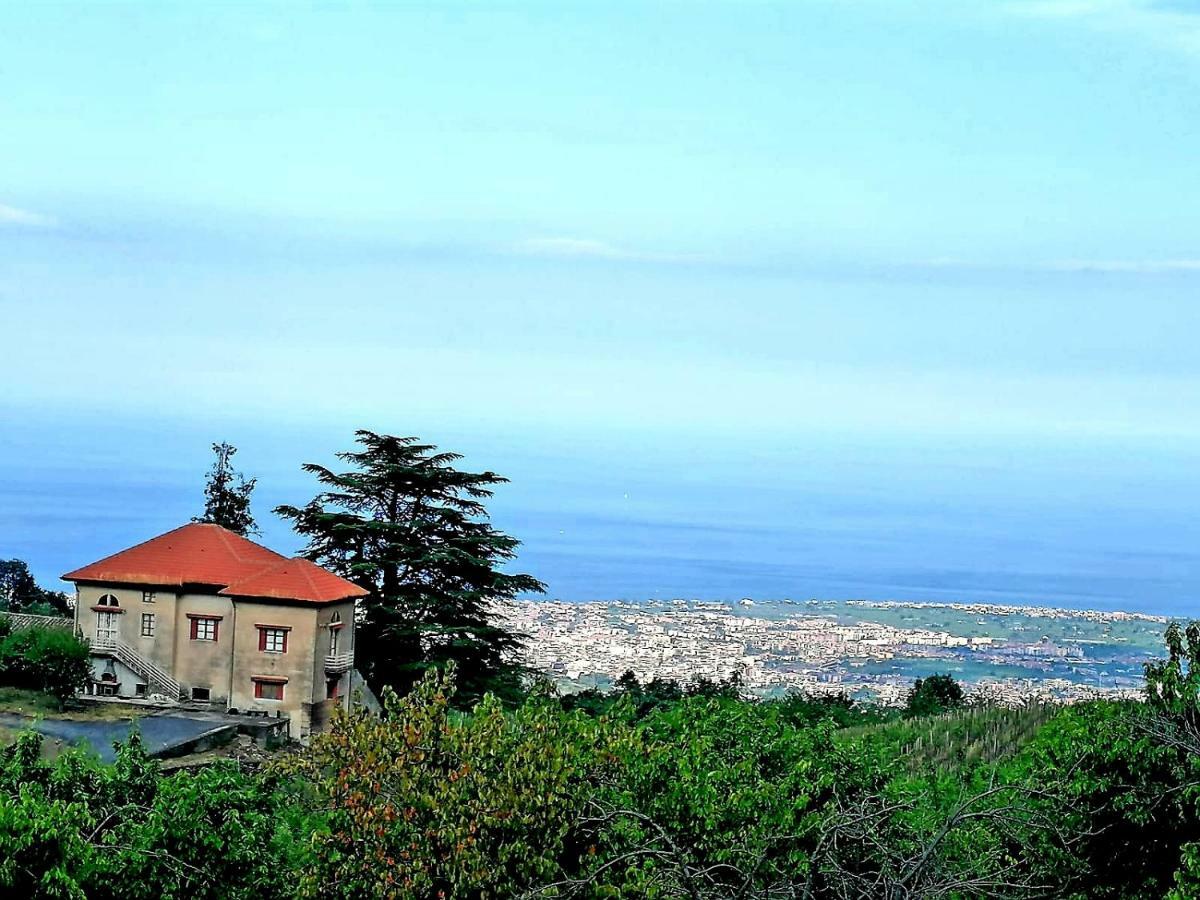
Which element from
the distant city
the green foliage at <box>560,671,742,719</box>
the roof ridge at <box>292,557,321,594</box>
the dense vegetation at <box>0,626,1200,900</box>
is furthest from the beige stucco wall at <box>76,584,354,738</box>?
the dense vegetation at <box>0,626,1200,900</box>

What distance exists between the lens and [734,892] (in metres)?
10.3

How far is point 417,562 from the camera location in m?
33.7

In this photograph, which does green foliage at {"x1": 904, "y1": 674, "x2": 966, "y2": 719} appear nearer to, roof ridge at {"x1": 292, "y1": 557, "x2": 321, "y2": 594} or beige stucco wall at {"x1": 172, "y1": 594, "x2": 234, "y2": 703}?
roof ridge at {"x1": 292, "y1": 557, "x2": 321, "y2": 594}

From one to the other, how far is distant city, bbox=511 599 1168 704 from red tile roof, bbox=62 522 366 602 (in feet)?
20.0

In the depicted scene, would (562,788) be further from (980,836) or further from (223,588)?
(223,588)

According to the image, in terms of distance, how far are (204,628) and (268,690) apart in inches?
80.7

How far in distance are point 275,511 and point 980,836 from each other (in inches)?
1009

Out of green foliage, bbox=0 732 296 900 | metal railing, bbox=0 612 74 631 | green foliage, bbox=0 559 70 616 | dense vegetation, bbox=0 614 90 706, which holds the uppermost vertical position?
green foliage, bbox=0 559 70 616

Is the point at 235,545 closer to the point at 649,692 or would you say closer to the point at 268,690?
the point at 268,690

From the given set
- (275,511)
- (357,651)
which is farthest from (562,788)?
(275,511)

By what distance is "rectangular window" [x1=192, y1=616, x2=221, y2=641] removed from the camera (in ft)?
99.5

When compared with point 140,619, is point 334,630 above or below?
below

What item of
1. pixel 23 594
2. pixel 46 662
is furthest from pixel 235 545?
pixel 23 594

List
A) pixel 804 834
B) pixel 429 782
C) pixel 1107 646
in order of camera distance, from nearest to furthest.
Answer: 1. pixel 429 782
2. pixel 804 834
3. pixel 1107 646
